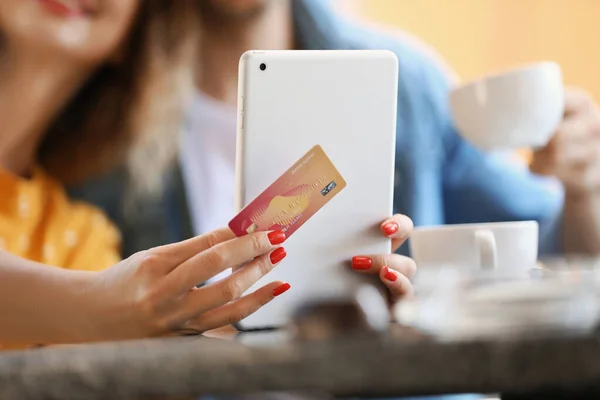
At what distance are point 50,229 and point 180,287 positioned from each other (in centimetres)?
68

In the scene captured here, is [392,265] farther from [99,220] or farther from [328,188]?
[99,220]

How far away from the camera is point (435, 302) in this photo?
34 centimetres

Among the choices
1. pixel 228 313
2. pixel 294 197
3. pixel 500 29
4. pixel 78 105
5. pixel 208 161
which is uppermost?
pixel 500 29

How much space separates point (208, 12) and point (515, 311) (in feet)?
3.80

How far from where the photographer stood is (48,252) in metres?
1.12

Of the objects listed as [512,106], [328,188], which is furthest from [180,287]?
[512,106]

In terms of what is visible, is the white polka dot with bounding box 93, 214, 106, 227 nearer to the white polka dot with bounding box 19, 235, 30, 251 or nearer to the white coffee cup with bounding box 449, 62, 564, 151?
the white polka dot with bounding box 19, 235, 30, 251

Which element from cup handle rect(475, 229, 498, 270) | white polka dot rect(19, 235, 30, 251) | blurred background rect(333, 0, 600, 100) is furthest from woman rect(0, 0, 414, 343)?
Result: cup handle rect(475, 229, 498, 270)

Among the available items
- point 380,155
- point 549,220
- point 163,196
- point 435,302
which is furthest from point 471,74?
point 435,302

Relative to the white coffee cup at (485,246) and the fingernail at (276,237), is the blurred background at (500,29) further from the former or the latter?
the fingernail at (276,237)

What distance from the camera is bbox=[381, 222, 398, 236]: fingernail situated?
657mm

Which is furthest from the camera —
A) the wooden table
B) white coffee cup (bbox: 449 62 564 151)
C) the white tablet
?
white coffee cup (bbox: 449 62 564 151)

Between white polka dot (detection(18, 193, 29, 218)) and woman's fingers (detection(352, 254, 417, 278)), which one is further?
white polka dot (detection(18, 193, 29, 218))

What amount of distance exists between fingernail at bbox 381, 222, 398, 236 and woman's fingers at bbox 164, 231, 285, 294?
15 centimetres
